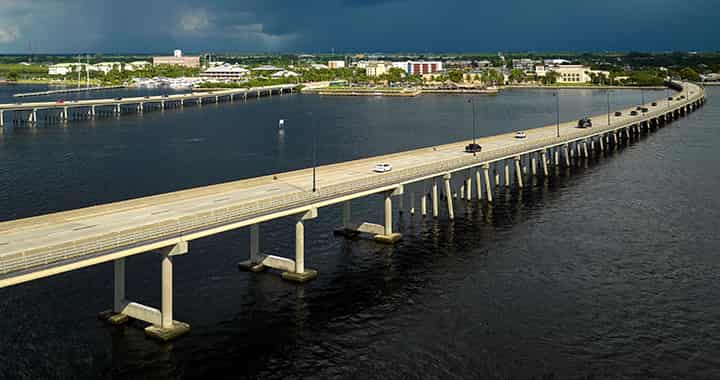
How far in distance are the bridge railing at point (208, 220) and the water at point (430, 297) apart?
544 cm

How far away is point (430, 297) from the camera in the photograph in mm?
52219

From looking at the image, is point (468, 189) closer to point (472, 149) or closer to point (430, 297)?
point (472, 149)

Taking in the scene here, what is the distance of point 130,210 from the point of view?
50.5 metres

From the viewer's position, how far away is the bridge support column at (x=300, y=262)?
54231 millimetres

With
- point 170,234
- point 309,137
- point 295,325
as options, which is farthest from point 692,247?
point 309,137

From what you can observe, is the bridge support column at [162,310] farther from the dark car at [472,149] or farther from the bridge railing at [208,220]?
the dark car at [472,149]

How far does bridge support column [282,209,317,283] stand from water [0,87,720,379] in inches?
41.4

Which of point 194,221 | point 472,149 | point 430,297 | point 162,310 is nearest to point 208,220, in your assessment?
point 194,221

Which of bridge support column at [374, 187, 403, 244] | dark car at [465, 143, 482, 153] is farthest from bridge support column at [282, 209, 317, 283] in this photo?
dark car at [465, 143, 482, 153]

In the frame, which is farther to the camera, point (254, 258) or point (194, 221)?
point (254, 258)

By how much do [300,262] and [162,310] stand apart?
1285 centimetres

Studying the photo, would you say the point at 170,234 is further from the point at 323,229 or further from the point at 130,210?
the point at 323,229

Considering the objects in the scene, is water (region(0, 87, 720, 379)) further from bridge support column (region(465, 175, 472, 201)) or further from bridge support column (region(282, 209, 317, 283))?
bridge support column (region(465, 175, 472, 201))

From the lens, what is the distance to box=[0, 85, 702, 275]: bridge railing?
3775 centimetres
